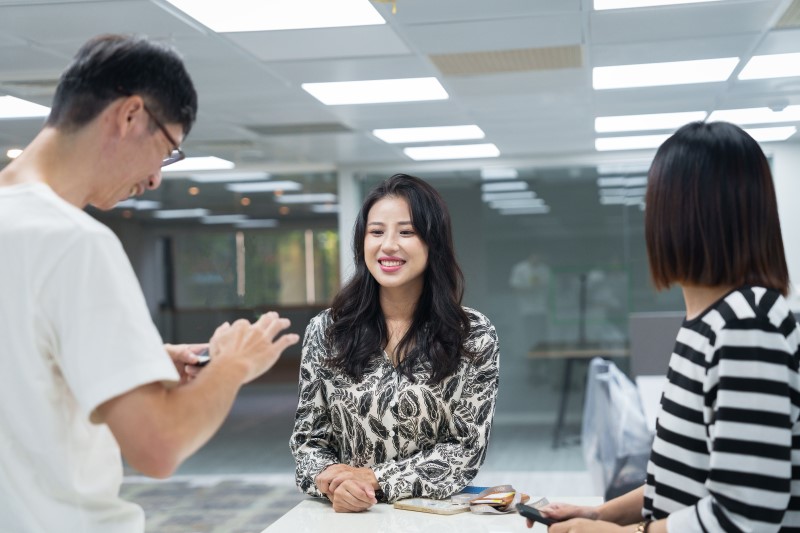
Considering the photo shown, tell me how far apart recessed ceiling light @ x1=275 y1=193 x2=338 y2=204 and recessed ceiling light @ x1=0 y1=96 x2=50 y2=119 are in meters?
3.28

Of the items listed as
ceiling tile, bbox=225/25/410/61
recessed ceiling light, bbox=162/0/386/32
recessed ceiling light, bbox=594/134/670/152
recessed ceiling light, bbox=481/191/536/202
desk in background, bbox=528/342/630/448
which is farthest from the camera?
recessed ceiling light, bbox=481/191/536/202

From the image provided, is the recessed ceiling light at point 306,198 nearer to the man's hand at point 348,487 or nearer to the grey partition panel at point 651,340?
the grey partition panel at point 651,340

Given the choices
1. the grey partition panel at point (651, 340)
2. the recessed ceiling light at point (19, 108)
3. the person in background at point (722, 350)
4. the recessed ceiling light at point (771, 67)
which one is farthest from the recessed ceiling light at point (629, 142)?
the person in background at point (722, 350)

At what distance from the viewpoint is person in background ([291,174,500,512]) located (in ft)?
6.77

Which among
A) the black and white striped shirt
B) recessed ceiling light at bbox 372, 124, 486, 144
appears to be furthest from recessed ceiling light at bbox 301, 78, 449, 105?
the black and white striped shirt

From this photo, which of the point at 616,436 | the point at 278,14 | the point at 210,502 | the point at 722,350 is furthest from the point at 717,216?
the point at 210,502

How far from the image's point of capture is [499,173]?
759 centimetres

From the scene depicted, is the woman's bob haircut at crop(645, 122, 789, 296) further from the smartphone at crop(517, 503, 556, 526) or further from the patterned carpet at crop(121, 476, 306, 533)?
the patterned carpet at crop(121, 476, 306, 533)

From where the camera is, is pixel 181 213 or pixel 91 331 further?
pixel 181 213

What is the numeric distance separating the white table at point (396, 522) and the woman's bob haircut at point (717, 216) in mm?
746

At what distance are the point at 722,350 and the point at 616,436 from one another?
158 inches

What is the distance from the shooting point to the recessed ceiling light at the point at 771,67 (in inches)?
169

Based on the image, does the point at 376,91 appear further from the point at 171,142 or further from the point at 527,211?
the point at 171,142

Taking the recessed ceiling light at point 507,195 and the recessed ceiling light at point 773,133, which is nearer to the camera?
the recessed ceiling light at point 773,133
